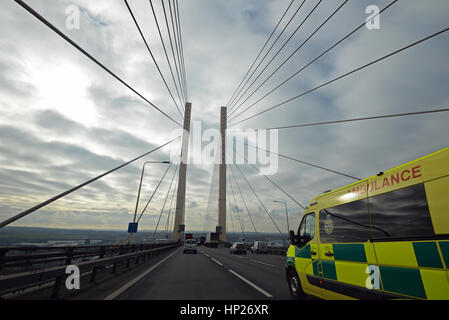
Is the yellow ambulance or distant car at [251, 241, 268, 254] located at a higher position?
the yellow ambulance

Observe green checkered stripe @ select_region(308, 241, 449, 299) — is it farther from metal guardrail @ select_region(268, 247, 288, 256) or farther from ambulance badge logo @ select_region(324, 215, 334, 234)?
metal guardrail @ select_region(268, 247, 288, 256)

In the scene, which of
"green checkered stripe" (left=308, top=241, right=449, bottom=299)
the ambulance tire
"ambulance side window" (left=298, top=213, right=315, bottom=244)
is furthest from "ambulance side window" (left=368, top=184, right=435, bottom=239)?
the ambulance tire

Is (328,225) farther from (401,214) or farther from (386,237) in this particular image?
(401,214)

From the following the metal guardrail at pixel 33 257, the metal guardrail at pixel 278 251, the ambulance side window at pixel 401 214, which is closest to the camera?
the ambulance side window at pixel 401 214

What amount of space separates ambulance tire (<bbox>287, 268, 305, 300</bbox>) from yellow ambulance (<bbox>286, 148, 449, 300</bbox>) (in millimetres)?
295

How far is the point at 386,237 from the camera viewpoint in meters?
3.40

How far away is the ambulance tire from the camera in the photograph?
551 centimetres

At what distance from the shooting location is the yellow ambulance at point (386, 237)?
2.77m

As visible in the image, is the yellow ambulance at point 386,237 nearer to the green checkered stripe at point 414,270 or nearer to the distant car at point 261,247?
the green checkered stripe at point 414,270

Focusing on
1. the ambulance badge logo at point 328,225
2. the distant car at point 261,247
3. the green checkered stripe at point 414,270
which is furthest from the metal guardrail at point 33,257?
the distant car at point 261,247

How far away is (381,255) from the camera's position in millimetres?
3422

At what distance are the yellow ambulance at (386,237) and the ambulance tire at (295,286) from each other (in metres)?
0.29
